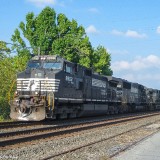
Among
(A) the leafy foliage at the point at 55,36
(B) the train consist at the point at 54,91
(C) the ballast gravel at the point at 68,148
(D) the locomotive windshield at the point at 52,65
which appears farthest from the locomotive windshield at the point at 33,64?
(A) the leafy foliage at the point at 55,36

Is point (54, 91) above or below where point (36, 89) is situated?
below

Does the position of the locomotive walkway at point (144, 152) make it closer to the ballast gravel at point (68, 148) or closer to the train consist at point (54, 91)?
the ballast gravel at point (68, 148)

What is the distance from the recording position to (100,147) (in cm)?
1294

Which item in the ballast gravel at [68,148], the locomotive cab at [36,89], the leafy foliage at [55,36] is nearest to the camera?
the ballast gravel at [68,148]

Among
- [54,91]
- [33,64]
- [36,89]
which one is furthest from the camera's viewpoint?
[33,64]

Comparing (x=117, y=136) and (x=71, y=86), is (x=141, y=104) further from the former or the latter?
(x=117, y=136)

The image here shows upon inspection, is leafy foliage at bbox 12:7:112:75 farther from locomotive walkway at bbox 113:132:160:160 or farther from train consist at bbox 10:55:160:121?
locomotive walkway at bbox 113:132:160:160

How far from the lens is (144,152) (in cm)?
1170

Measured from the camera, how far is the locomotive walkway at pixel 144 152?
35.0 feet

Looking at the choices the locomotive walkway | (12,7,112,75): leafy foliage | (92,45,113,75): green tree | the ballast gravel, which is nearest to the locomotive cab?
the ballast gravel

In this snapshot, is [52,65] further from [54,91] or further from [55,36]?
[55,36]

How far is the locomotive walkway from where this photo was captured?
35.0 feet

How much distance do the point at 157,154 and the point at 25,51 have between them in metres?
40.4

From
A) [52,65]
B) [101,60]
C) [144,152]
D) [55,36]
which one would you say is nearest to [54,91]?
[52,65]
